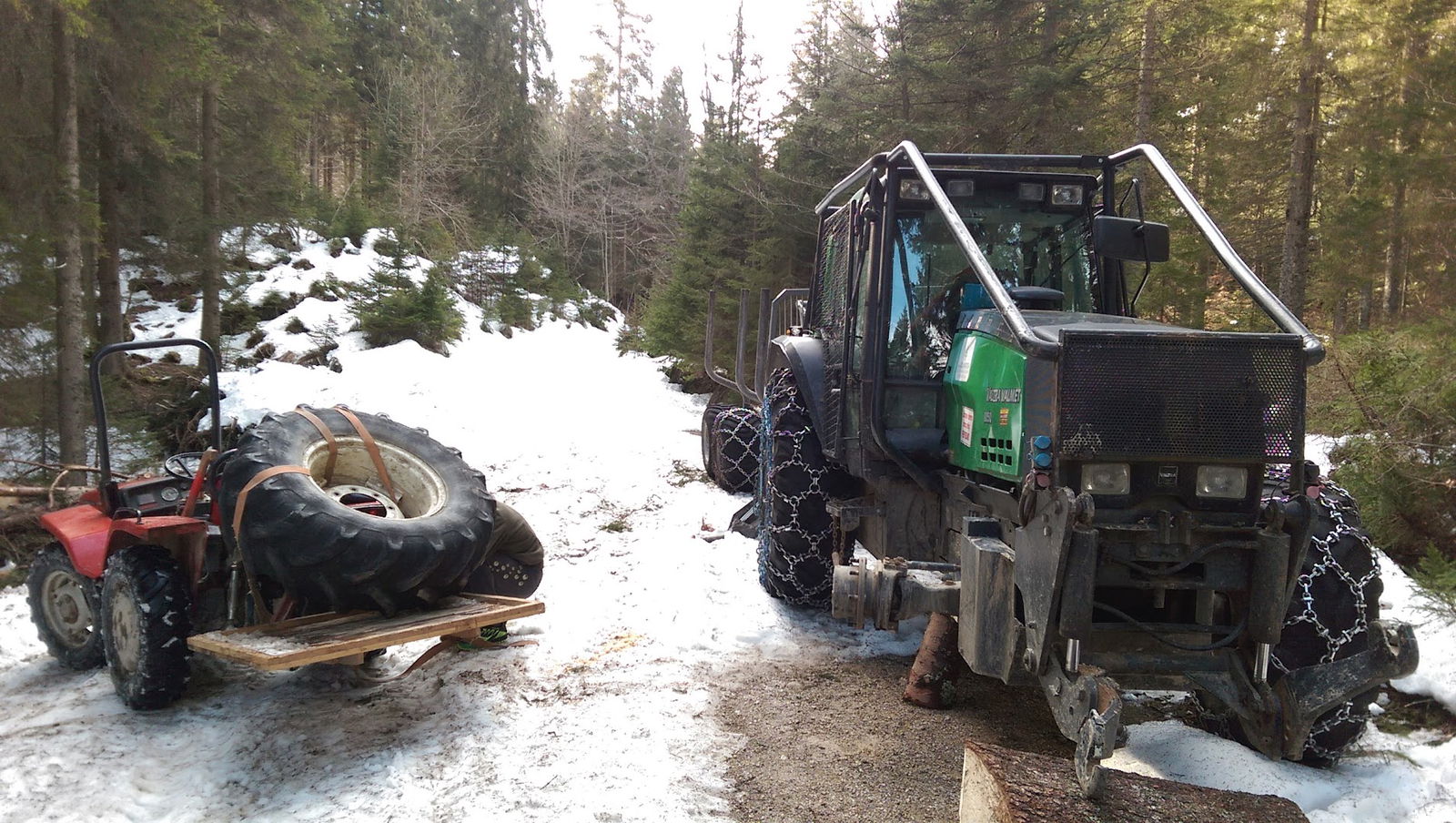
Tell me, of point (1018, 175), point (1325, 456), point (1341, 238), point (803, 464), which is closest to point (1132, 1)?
point (1341, 238)

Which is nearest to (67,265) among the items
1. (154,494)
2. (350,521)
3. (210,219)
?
(210,219)

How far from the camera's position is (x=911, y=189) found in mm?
4414

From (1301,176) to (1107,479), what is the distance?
10.5 meters

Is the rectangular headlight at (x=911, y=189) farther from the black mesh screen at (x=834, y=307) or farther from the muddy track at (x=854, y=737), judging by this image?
the muddy track at (x=854, y=737)

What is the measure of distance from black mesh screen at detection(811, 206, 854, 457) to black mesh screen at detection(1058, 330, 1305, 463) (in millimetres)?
1936

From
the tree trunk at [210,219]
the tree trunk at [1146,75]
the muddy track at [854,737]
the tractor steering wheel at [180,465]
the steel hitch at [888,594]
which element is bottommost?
the muddy track at [854,737]

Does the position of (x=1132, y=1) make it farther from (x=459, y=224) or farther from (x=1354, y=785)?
(x=459, y=224)

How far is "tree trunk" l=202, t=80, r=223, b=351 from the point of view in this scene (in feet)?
38.3

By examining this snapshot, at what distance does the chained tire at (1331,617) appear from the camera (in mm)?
3250

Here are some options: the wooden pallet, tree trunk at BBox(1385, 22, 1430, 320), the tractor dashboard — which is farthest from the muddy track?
tree trunk at BBox(1385, 22, 1430, 320)

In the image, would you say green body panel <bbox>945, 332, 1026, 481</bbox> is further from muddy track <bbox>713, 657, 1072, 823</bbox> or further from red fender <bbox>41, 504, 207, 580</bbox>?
red fender <bbox>41, 504, 207, 580</bbox>

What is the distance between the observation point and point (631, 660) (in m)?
4.60

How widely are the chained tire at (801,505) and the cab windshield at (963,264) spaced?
113cm

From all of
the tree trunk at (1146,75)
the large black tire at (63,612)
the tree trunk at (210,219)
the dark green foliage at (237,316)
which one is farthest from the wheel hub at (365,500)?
the dark green foliage at (237,316)
